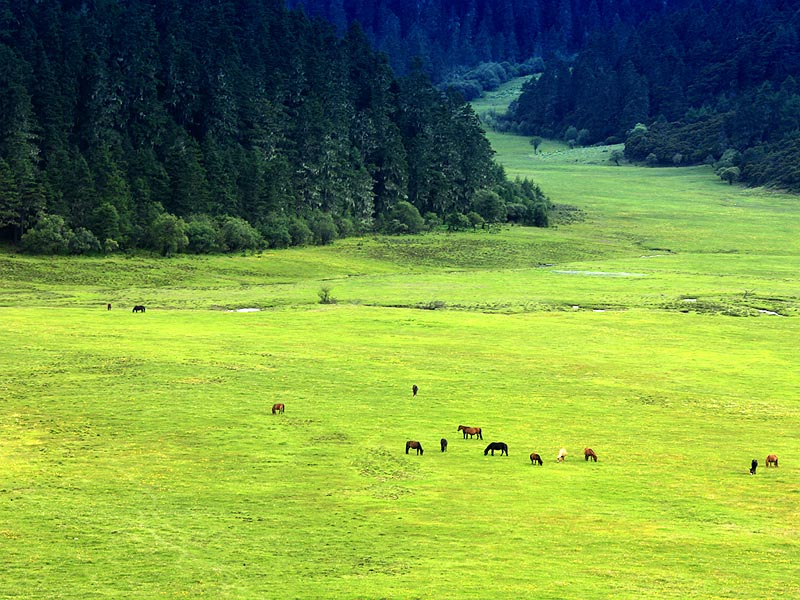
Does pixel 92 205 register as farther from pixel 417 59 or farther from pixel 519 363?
pixel 417 59

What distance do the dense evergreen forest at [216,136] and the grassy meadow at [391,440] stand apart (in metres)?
14.3

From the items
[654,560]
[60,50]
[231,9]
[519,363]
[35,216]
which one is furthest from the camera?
[231,9]

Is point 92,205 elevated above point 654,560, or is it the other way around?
point 92,205

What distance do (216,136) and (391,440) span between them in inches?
4106

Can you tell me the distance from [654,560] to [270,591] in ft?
41.9

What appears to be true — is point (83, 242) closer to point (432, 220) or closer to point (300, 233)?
point (300, 233)

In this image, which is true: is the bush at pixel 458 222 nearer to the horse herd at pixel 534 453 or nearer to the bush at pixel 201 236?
the bush at pixel 201 236

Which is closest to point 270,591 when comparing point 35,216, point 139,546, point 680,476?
point 139,546

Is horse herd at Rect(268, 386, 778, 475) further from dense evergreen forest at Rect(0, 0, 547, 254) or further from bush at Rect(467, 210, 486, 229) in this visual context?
bush at Rect(467, 210, 486, 229)

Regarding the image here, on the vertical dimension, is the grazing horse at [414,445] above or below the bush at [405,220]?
below

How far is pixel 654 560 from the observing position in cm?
3938

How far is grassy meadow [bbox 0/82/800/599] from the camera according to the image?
38.8 metres

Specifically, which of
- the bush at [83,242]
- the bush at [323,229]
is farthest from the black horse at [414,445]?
the bush at [323,229]

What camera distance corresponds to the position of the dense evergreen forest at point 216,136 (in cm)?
12506
